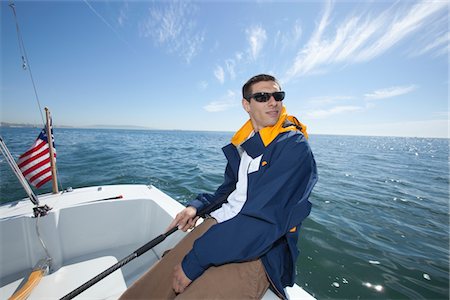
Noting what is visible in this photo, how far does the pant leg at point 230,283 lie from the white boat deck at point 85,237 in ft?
1.88

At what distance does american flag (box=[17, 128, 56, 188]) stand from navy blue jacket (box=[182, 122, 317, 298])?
11.2ft

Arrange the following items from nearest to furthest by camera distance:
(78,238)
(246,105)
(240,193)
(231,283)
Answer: (231,283) < (240,193) < (246,105) < (78,238)

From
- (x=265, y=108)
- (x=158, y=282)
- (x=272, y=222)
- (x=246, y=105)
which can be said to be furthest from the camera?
(x=246, y=105)

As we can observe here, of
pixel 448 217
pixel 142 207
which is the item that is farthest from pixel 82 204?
pixel 448 217

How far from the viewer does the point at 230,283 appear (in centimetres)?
125

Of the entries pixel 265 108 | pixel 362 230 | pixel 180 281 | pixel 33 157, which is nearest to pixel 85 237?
pixel 33 157

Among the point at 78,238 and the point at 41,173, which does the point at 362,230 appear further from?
the point at 41,173

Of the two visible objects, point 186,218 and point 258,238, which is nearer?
point 258,238

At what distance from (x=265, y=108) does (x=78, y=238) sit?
327 cm

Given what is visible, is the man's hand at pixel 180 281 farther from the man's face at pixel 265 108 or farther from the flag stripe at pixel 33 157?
the flag stripe at pixel 33 157

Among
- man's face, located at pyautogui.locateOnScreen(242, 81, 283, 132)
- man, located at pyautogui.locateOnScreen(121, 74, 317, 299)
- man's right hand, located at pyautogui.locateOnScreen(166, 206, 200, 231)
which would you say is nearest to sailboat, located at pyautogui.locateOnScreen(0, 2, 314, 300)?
man's right hand, located at pyautogui.locateOnScreen(166, 206, 200, 231)

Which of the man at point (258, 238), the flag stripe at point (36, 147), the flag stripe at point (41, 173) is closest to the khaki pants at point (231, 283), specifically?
the man at point (258, 238)

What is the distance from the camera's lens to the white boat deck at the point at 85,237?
2.28 meters

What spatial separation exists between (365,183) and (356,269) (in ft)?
23.5
